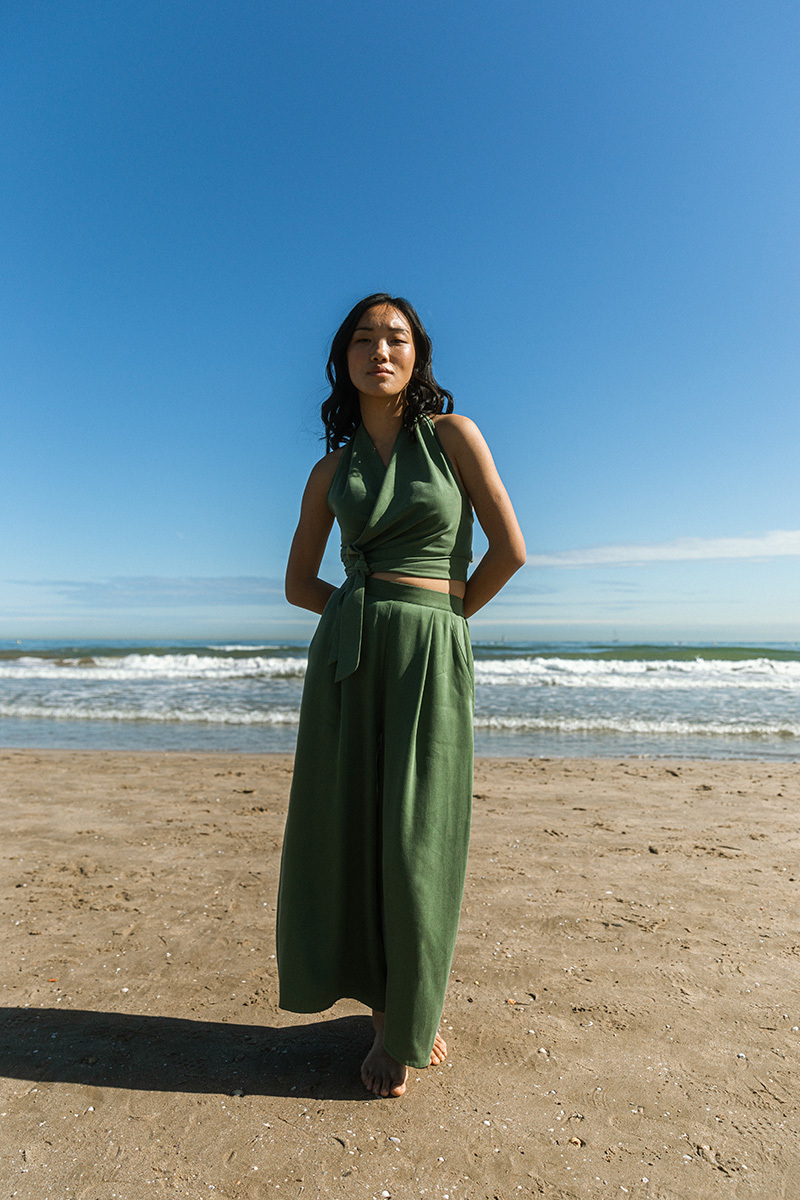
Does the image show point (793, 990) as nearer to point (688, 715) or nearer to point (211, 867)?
point (211, 867)

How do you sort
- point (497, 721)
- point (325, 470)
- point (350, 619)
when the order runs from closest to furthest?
point (350, 619) < point (325, 470) < point (497, 721)

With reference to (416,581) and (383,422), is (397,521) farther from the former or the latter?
(383,422)

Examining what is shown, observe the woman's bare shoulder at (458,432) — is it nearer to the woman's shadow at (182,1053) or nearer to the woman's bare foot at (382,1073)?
the woman's bare foot at (382,1073)

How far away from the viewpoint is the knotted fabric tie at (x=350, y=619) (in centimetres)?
211

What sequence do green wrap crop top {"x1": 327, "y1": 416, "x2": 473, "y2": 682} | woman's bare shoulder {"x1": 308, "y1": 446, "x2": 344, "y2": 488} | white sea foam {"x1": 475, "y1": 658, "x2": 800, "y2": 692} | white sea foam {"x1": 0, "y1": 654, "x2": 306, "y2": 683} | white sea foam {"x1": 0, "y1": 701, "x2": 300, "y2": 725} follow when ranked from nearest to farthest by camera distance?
green wrap crop top {"x1": 327, "y1": 416, "x2": 473, "y2": 682} → woman's bare shoulder {"x1": 308, "y1": 446, "x2": 344, "y2": 488} → white sea foam {"x1": 0, "y1": 701, "x2": 300, "y2": 725} → white sea foam {"x1": 475, "y1": 658, "x2": 800, "y2": 692} → white sea foam {"x1": 0, "y1": 654, "x2": 306, "y2": 683}

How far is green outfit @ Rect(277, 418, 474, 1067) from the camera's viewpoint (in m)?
2.02

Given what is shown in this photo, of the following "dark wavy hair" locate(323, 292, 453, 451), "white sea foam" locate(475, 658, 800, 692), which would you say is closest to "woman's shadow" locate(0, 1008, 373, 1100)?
"dark wavy hair" locate(323, 292, 453, 451)

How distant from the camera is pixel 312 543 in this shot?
8.08ft

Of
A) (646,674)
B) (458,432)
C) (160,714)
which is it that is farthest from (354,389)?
(646,674)

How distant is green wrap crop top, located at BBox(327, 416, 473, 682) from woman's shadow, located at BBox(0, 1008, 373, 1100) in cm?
125

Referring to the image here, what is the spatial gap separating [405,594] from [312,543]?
47 cm

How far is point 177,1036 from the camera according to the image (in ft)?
8.02

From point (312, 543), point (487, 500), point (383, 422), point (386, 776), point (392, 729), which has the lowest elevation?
point (386, 776)

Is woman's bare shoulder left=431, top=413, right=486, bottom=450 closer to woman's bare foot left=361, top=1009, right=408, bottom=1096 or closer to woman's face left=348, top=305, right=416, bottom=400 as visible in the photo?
woman's face left=348, top=305, right=416, bottom=400
